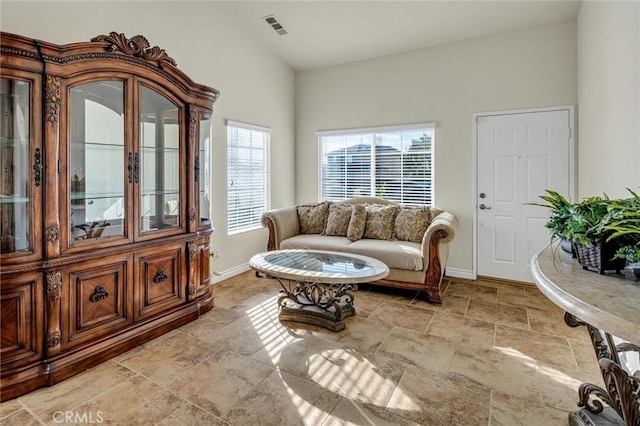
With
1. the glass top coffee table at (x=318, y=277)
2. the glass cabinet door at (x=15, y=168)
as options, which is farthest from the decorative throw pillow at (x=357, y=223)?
the glass cabinet door at (x=15, y=168)

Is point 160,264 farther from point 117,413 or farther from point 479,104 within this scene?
point 479,104

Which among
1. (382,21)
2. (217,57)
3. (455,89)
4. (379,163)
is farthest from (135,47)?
(455,89)

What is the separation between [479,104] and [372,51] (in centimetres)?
162

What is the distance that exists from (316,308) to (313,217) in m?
1.86

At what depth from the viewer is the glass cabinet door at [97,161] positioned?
2.15m

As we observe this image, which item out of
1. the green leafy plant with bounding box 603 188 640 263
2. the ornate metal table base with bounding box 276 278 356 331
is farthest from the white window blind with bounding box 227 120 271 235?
the green leafy plant with bounding box 603 188 640 263

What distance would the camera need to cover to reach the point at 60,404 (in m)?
1.79

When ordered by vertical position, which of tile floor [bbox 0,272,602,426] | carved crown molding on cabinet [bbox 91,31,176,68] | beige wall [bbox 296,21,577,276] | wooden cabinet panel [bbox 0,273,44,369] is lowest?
tile floor [bbox 0,272,602,426]

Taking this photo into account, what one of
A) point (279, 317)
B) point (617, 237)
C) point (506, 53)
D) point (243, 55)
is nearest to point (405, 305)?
point (279, 317)

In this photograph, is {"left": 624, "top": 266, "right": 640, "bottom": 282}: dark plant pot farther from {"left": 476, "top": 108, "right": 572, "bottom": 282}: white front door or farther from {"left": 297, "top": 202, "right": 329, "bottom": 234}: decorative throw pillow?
{"left": 297, "top": 202, "right": 329, "bottom": 234}: decorative throw pillow

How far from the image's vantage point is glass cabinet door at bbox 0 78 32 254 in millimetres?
1862

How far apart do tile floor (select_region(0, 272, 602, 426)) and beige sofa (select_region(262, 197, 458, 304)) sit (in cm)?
45

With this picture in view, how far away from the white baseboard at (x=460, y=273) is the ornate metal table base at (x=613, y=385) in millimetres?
2430

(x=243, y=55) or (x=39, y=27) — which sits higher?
(x=243, y=55)
